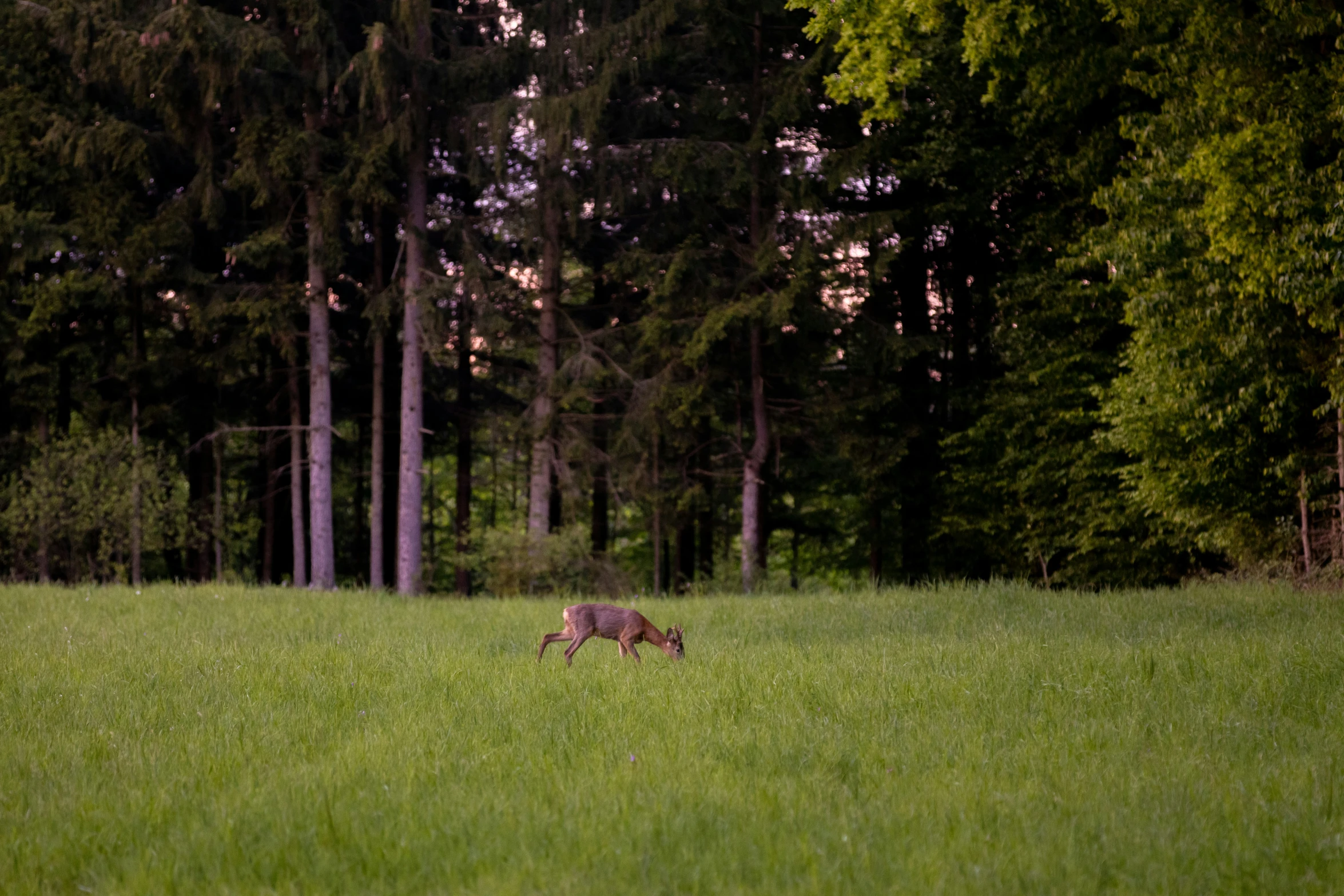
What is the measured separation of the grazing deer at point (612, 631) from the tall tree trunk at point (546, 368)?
14772mm

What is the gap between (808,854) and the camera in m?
5.34

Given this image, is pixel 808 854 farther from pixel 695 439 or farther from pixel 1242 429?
pixel 695 439

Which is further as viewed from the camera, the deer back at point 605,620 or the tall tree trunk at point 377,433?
the tall tree trunk at point 377,433

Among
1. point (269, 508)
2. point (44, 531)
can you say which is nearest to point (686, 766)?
point (44, 531)

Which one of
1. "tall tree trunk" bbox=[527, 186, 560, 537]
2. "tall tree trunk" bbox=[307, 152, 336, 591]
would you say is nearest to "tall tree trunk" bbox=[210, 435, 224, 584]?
"tall tree trunk" bbox=[307, 152, 336, 591]

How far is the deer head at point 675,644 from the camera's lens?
11.0 meters

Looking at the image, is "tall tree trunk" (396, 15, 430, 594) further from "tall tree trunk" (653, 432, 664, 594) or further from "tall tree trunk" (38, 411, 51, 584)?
"tall tree trunk" (38, 411, 51, 584)

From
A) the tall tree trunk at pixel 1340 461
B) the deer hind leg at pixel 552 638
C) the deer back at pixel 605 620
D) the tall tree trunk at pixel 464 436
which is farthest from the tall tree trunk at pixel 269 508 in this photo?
the tall tree trunk at pixel 1340 461

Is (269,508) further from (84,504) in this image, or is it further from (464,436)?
(464,436)

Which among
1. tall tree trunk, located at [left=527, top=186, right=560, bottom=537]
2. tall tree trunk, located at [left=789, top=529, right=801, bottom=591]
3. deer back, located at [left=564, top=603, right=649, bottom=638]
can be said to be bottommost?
tall tree trunk, located at [left=789, top=529, right=801, bottom=591]

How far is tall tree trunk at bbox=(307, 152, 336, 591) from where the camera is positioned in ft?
91.1

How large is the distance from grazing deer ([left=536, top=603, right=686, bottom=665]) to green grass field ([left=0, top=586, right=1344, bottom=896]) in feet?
0.78

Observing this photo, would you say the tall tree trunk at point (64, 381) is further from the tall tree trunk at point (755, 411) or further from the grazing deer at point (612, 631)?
the grazing deer at point (612, 631)

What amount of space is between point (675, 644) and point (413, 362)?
56.5ft
